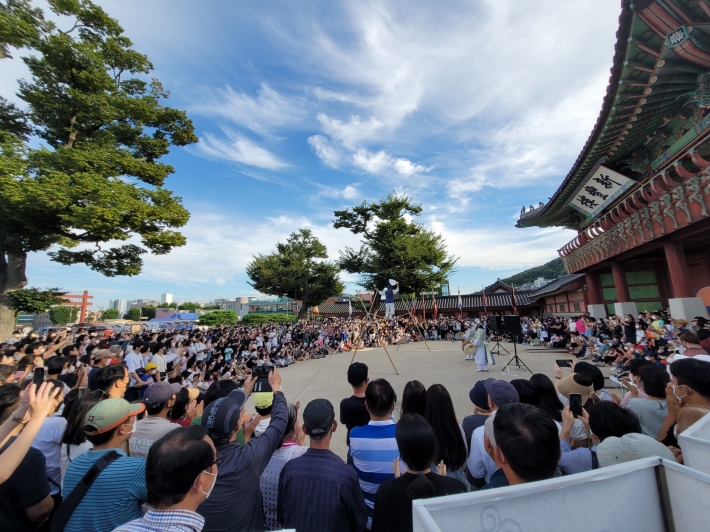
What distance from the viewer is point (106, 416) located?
169cm

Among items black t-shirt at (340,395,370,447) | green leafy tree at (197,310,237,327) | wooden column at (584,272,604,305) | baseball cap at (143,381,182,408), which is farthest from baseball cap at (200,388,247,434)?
green leafy tree at (197,310,237,327)

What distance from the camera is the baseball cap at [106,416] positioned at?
5.44 feet

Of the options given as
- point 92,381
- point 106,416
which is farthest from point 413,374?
point 106,416

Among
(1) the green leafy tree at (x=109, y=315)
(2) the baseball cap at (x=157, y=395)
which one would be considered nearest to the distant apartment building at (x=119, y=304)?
(1) the green leafy tree at (x=109, y=315)

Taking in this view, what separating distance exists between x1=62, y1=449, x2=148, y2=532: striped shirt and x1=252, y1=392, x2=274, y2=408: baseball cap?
798mm

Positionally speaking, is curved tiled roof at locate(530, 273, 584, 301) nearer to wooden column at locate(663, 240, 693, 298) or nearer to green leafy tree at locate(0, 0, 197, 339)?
wooden column at locate(663, 240, 693, 298)

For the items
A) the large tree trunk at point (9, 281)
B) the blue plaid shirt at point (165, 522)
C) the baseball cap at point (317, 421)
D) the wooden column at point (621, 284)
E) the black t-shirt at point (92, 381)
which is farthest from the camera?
the wooden column at point (621, 284)

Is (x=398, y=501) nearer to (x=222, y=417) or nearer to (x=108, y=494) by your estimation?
(x=222, y=417)

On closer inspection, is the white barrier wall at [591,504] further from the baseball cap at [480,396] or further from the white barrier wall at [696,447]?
the baseball cap at [480,396]

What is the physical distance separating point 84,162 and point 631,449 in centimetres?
1446

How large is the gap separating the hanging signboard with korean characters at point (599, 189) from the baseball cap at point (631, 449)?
11464mm

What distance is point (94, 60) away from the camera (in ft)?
35.8

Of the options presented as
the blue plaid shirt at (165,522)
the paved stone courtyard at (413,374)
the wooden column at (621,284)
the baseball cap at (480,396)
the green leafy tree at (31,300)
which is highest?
A: the wooden column at (621,284)

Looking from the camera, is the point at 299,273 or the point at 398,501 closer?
the point at 398,501
